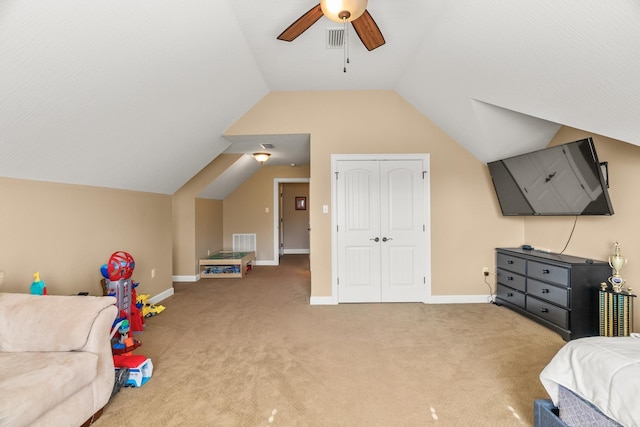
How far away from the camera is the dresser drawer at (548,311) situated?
9.55 feet

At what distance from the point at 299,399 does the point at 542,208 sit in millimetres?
3392

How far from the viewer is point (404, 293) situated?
13.4 ft

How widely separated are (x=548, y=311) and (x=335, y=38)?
3646mm

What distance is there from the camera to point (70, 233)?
9.02 feet

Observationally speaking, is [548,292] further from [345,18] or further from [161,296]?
[161,296]

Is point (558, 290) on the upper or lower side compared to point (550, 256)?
lower

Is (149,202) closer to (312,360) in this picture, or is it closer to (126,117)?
(126,117)

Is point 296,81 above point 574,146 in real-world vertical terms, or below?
above

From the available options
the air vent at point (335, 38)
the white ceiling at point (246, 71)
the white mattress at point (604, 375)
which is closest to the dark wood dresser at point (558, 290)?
the white ceiling at point (246, 71)

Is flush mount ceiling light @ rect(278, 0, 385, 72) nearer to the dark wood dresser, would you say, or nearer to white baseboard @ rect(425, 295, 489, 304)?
the dark wood dresser

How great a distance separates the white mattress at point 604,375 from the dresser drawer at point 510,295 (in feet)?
7.29

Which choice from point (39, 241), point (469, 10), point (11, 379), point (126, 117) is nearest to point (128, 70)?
point (126, 117)

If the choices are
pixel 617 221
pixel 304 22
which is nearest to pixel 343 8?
pixel 304 22

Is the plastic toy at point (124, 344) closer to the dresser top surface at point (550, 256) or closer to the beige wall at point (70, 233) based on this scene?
the beige wall at point (70, 233)
